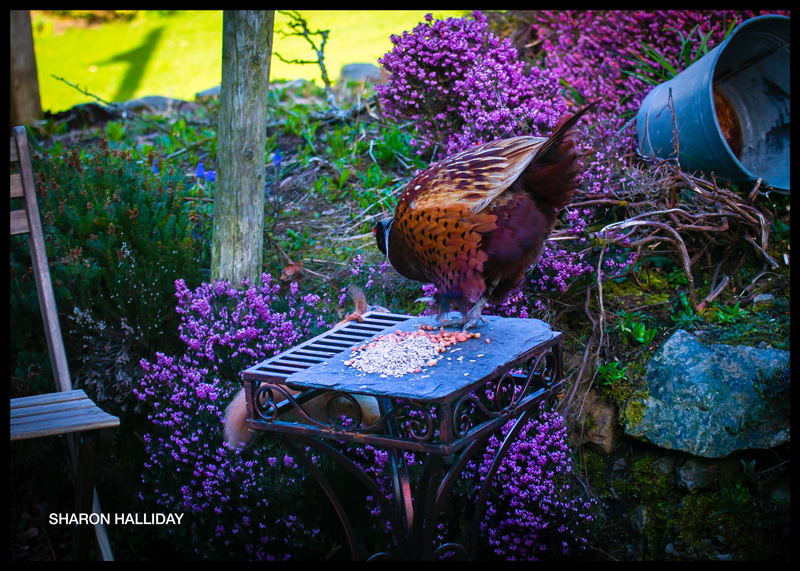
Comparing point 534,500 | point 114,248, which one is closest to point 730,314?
point 534,500

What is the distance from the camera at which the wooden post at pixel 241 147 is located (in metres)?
3.15

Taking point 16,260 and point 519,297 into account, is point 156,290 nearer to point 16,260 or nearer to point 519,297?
point 16,260

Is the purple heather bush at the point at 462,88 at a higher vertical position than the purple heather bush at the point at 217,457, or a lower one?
higher

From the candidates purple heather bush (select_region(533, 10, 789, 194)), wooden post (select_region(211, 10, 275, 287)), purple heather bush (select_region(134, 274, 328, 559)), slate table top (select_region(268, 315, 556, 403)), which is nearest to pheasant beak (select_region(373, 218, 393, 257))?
slate table top (select_region(268, 315, 556, 403))

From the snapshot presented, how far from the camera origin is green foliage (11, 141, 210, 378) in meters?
3.07

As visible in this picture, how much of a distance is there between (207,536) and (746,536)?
2345 mm

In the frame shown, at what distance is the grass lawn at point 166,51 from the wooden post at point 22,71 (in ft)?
8.05

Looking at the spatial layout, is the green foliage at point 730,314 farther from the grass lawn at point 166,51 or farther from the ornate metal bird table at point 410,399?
the grass lawn at point 166,51

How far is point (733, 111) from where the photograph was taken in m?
3.98

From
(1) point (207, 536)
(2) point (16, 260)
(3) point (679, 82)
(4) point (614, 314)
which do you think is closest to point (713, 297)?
(4) point (614, 314)

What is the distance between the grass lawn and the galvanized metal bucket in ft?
19.4

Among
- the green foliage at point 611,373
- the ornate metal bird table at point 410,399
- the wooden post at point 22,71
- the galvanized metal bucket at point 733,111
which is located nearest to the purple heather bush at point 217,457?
the ornate metal bird table at point 410,399

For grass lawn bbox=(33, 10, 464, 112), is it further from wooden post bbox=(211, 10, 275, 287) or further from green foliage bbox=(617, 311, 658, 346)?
green foliage bbox=(617, 311, 658, 346)

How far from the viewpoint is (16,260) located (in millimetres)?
3361
